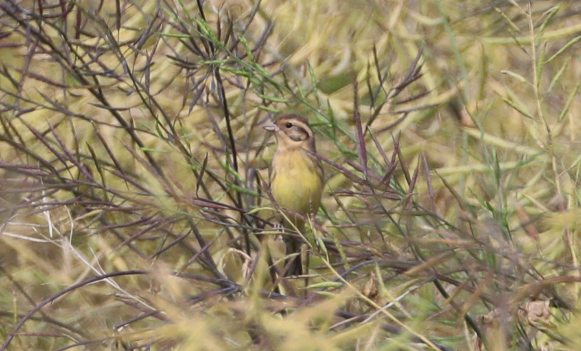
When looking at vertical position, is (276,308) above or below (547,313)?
above

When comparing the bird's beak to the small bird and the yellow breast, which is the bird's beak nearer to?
the small bird

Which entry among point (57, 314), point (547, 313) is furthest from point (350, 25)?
point (547, 313)

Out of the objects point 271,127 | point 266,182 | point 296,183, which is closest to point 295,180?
point 296,183

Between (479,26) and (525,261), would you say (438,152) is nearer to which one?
(479,26)

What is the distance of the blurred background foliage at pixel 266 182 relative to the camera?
170 centimetres

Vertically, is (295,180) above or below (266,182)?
below

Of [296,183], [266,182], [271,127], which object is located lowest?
[296,183]

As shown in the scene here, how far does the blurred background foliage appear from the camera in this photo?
5.59 ft

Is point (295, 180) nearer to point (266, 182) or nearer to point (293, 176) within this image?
point (293, 176)

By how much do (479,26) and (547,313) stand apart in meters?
3.23

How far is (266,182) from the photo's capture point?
3.15 metres

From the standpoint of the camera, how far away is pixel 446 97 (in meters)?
4.26

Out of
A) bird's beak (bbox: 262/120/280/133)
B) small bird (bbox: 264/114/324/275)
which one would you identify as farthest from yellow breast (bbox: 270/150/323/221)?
bird's beak (bbox: 262/120/280/133)

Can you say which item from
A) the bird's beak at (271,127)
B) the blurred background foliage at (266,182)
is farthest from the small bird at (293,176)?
the blurred background foliage at (266,182)
